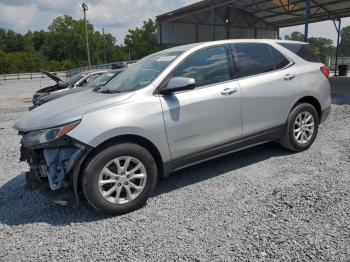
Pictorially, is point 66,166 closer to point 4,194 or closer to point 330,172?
point 4,194

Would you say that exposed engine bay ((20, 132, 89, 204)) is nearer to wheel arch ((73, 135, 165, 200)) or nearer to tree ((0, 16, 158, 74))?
wheel arch ((73, 135, 165, 200))

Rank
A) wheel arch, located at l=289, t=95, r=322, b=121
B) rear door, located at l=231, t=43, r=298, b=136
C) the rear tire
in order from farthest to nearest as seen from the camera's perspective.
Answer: wheel arch, located at l=289, t=95, r=322, b=121, the rear tire, rear door, located at l=231, t=43, r=298, b=136

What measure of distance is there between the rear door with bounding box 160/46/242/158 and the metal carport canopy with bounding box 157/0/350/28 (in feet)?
48.6

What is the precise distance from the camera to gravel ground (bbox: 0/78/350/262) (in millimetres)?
2627

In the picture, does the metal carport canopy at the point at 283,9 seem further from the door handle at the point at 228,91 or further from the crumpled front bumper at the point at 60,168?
the crumpled front bumper at the point at 60,168

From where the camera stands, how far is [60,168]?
10.3ft

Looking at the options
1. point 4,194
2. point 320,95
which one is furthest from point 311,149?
point 4,194

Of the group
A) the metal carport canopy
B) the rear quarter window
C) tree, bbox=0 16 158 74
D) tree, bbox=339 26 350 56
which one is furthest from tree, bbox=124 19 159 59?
the rear quarter window

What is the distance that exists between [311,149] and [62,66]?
61.8 metres

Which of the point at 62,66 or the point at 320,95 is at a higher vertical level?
the point at 62,66

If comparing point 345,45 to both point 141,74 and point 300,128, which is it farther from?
point 141,74

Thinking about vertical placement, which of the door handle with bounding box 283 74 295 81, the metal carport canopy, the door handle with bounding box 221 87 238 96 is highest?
the metal carport canopy

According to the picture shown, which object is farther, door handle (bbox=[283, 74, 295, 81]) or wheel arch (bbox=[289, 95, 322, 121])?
wheel arch (bbox=[289, 95, 322, 121])

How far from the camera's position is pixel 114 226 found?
3115 millimetres
